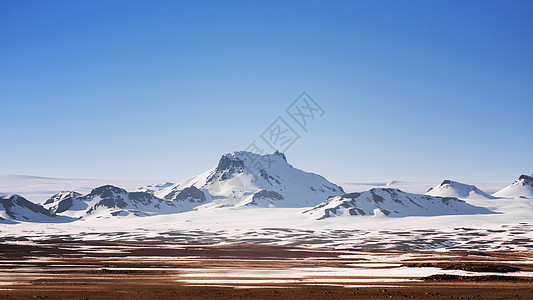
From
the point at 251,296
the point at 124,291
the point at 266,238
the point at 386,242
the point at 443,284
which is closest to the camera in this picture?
the point at 251,296

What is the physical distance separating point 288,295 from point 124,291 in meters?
12.5

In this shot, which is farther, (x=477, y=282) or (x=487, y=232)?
(x=487, y=232)

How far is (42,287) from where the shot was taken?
3972 centimetres

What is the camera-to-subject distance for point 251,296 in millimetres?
35219

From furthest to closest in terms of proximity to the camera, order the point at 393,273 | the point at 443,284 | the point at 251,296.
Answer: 1. the point at 393,273
2. the point at 443,284
3. the point at 251,296

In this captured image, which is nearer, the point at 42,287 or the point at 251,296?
the point at 251,296

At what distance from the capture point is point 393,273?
51.0 metres

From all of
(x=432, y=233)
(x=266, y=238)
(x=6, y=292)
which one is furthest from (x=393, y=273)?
(x=432, y=233)

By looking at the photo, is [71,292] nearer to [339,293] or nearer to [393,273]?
[339,293]

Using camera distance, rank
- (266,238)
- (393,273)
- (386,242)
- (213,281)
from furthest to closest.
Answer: (266,238)
(386,242)
(393,273)
(213,281)

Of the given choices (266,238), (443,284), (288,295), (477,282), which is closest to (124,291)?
(288,295)

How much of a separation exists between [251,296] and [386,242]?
129 metres

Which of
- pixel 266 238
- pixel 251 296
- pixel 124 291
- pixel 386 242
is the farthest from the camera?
pixel 266 238

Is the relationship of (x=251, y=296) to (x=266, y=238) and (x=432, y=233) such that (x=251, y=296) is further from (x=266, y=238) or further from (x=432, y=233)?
(x=432, y=233)
